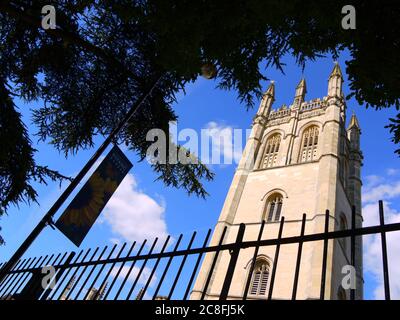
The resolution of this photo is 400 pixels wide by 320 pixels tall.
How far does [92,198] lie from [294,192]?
20060mm

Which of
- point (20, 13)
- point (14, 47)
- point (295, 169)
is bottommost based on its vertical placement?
point (20, 13)

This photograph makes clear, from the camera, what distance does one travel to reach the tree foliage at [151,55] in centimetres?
383

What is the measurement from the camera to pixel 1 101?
209 inches

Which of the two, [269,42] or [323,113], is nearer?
[269,42]

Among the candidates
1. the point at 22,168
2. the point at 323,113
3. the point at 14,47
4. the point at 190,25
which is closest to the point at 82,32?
the point at 14,47

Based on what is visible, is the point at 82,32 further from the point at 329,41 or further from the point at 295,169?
the point at 295,169

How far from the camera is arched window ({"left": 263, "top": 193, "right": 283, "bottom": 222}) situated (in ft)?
73.0

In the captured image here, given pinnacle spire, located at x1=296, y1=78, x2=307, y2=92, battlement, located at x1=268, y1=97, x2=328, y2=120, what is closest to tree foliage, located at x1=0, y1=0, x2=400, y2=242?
battlement, located at x1=268, y1=97, x2=328, y2=120

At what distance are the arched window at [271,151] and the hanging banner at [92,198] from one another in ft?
76.0

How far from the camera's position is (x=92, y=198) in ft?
14.1

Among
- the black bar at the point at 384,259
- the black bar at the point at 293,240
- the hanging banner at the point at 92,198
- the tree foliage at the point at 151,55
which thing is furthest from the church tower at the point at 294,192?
the black bar at the point at 384,259

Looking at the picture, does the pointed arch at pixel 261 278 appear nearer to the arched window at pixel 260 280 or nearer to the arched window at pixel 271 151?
the arched window at pixel 260 280

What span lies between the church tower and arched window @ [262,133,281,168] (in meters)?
0.08
